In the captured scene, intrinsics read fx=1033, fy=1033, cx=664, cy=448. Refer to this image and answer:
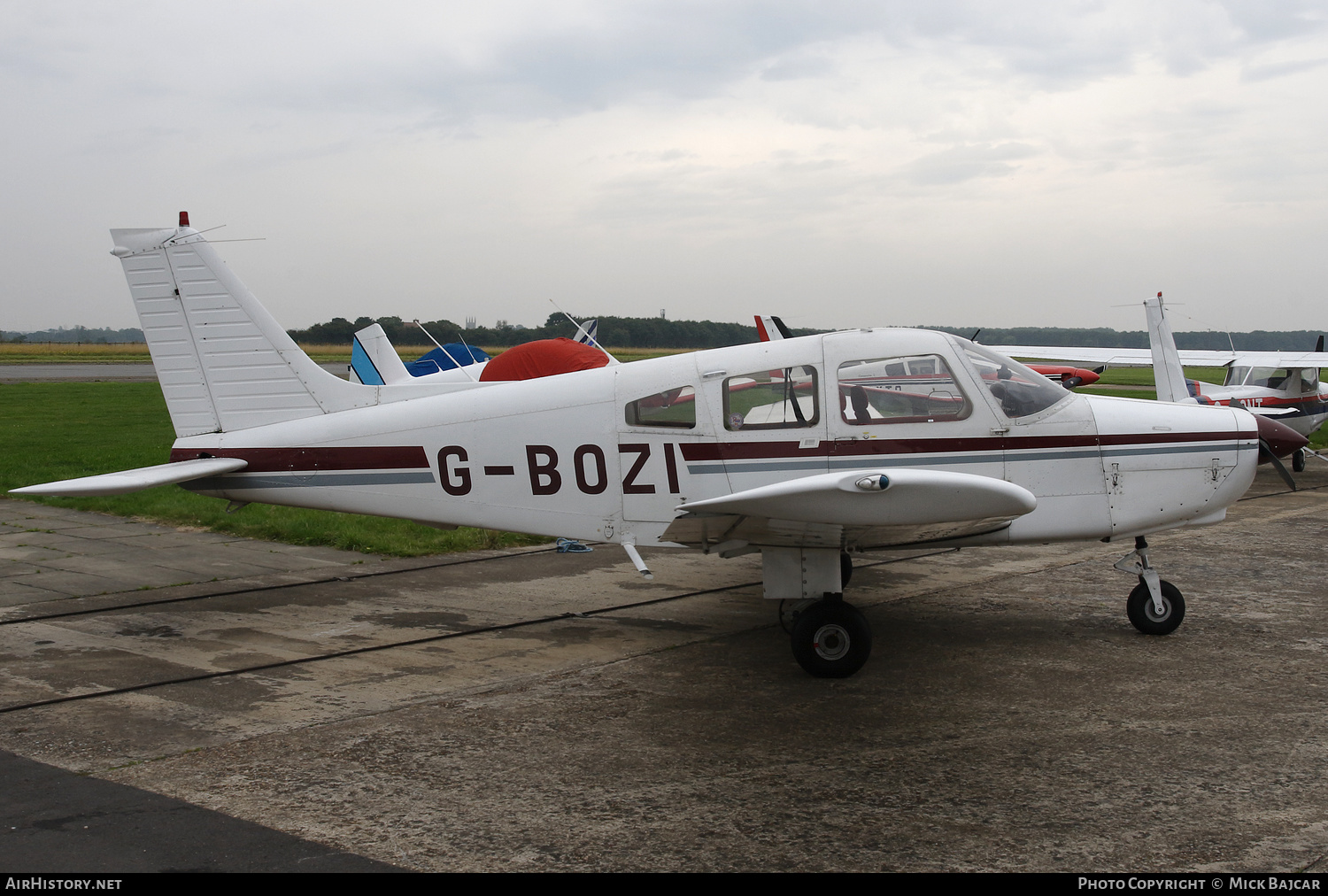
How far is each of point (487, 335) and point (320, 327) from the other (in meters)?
18.8

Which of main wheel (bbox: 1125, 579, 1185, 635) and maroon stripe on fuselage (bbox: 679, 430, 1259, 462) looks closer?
maroon stripe on fuselage (bbox: 679, 430, 1259, 462)

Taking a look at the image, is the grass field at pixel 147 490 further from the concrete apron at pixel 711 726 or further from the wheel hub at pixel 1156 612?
the wheel hub at pixel 1156 612

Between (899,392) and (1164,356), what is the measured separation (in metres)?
Result: 11.7

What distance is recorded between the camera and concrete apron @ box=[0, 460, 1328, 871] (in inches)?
164

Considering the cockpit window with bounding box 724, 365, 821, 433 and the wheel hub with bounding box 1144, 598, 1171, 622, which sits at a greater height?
the cockpit window with bounding box 724, 365, 821, 433

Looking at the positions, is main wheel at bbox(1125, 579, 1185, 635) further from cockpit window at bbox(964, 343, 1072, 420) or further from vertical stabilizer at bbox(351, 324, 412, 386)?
vertical stabilizer at bbox(351, 324, 412, 386)

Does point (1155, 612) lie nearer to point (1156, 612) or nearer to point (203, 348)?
point (1156, 612)

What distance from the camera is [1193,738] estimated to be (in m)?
5.26

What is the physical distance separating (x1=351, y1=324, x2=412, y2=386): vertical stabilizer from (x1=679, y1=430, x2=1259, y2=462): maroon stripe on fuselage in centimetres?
1161

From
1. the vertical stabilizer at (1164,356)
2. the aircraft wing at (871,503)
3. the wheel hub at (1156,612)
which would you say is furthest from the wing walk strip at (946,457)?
the vertical stabilizer at (1164,356)

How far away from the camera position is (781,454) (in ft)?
22.2

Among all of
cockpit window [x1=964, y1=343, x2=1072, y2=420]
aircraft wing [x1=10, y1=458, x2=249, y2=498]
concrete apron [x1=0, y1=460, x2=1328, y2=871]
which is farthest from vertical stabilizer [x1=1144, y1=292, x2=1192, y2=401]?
aircraft wing [x1=10, y1=458, x2=249, y2=498]
